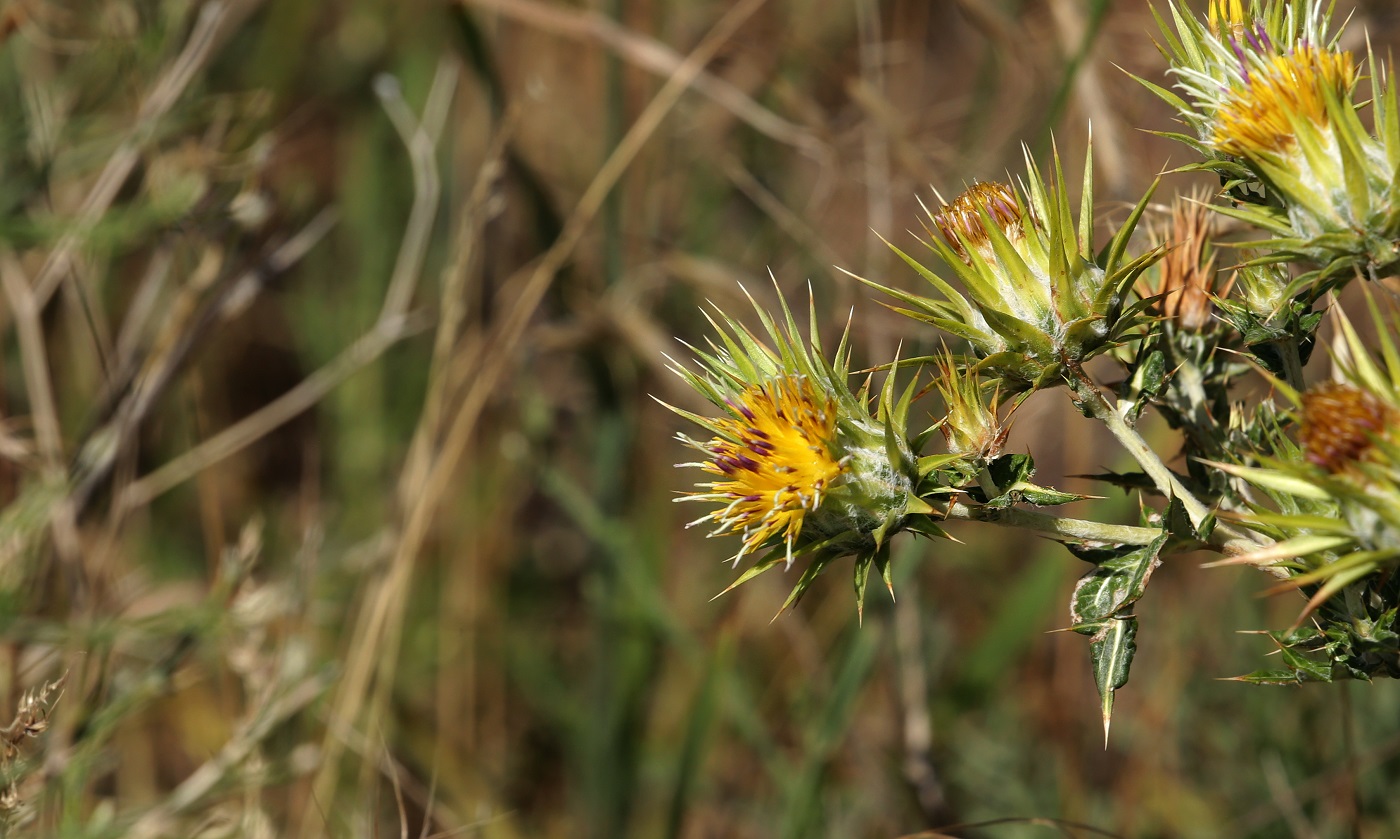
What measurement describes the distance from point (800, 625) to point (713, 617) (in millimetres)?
592

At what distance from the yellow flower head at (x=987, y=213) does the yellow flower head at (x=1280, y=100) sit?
0.25 metres

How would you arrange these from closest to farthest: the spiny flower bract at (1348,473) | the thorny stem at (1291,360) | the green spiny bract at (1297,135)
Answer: the spiny flower bract at (1348,473)
the green spiny bract at (1297,135)
the thorny stem at (1291,360)

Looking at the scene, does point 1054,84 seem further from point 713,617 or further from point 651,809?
point 651,809

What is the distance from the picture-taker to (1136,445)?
137cm

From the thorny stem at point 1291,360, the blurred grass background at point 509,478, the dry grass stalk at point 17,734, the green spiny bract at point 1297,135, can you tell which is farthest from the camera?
the blurred grass background at point 509,478

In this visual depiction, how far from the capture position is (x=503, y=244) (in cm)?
432

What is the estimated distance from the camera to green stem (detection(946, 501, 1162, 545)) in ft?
4.40

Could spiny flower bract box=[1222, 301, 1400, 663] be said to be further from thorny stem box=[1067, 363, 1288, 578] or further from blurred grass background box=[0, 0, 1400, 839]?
blurred grass background box=[0, 0, 1400, 839]

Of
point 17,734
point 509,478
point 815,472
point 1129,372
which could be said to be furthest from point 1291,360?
point 509,478

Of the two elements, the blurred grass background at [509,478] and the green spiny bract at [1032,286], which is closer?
the green spiny bract at [1032,286]

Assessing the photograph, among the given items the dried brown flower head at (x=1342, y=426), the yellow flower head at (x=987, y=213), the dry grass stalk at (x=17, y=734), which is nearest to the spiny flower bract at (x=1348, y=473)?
the dried brown flower head at (x=1342, y=426)

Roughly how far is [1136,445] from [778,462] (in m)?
0.43

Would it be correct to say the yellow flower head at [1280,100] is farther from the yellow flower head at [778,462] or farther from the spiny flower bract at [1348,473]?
the yellow flower head at [778,462]

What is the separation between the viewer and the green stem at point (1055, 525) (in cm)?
134
